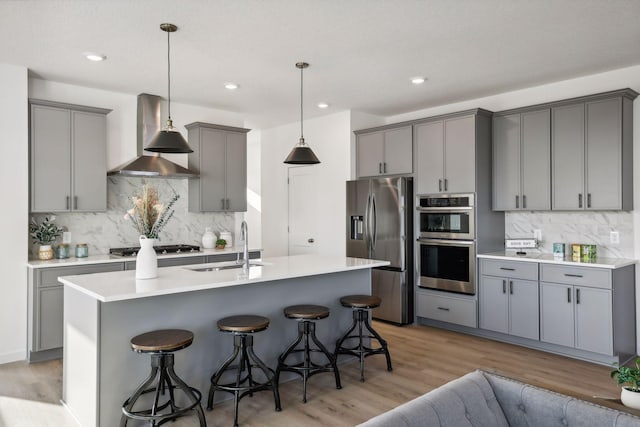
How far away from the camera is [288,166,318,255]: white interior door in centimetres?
649

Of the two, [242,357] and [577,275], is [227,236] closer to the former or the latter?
[242,357]

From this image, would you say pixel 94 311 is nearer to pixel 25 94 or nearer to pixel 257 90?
pixel 25 94

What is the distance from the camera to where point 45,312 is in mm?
4113

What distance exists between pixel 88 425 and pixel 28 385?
3.82 feet

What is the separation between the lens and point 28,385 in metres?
3.52

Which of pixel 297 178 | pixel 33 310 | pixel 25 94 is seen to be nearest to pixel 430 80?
pixel 297 178

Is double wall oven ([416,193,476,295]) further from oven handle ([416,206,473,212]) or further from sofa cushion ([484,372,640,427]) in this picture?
sofa cushion ([484,372,640,427])

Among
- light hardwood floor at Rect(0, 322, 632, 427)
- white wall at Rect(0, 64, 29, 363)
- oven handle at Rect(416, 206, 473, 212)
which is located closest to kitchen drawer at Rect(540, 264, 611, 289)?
light hardwood floor at Rect(0, 322, 632, 427)

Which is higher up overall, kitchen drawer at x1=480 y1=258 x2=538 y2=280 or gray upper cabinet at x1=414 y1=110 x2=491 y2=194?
gray upper cabinet at x1=414 y1=110 x2=491 y2=194

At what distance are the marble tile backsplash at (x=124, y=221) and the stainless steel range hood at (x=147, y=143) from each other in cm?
26

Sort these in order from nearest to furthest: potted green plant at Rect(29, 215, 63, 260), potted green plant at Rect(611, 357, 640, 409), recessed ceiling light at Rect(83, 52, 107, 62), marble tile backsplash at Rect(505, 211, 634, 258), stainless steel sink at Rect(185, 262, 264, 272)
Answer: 1. potted green plant at Rect(611, 357, 640, 409)
2. stainless steel sink at Rect(185, 262, 264, 272)
3. recessed ceiling light at Rect(83, 52, 107, 62)
4. marble tile backsplash at Rect(505, 211, 634, 258)
5. potted green plant at Rect(29, 215, 63, 260)

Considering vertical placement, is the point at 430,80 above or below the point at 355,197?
above

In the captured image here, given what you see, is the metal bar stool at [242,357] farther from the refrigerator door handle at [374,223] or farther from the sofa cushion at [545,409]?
the refrigerator door handle at [374,223]

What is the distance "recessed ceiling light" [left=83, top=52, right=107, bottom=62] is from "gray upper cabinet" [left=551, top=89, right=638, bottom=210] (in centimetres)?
427
